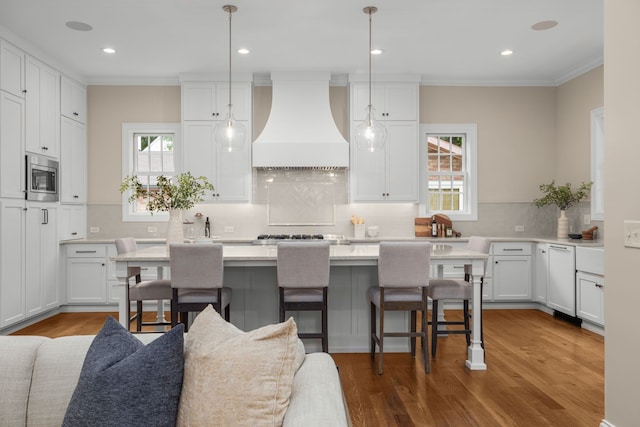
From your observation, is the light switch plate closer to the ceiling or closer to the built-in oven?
the ceiling

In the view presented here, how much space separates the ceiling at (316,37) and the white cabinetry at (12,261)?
1.74 meters

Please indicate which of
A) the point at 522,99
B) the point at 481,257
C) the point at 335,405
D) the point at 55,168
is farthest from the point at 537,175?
the point at 55,168

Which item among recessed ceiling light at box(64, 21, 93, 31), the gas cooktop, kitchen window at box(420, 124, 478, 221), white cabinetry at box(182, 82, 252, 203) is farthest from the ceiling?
the gas cooktop

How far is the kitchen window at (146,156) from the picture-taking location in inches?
235

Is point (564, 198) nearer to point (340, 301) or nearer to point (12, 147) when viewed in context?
point (340, 301)

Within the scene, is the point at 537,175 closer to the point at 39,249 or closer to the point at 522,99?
the point at 522,99

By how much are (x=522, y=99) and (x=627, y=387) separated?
15.8ft

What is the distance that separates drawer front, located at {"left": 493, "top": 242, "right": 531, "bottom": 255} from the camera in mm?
5551

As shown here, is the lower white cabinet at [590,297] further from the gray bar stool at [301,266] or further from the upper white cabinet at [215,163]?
the upper white cabinet at [215,163]

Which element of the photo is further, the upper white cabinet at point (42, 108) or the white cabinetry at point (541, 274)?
the white cabinetry at point (541, 274)

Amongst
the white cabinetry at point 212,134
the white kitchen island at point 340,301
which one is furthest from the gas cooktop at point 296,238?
the white kitchen island at point 340,301

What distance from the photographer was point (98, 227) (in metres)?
5.97

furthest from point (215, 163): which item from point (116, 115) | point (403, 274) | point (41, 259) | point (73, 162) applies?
point (403, 274)

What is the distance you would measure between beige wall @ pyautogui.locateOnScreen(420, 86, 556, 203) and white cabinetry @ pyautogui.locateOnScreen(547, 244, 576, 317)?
119cm
